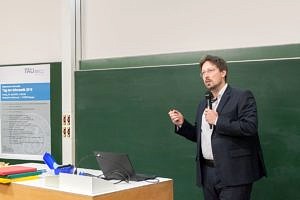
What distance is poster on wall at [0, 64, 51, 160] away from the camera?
205 inches

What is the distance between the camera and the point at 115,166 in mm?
2709

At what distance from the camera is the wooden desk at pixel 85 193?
2.35 m

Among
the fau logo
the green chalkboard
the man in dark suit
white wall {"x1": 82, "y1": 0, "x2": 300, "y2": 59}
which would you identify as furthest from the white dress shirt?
the fau logo

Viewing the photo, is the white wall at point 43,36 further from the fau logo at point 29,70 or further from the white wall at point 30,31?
the fau logo at point 29,70

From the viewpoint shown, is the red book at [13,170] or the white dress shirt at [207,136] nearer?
the red book at [13,170]

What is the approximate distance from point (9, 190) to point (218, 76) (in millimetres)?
1536

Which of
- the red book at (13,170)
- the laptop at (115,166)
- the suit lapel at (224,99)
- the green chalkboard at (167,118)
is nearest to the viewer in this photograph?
the laptop at (115,166)

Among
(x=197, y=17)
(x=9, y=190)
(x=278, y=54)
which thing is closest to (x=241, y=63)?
(x=278, y=54)

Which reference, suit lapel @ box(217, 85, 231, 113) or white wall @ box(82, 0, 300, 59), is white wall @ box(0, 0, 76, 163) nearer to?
white wall @ box(82, 0, 300, 59)

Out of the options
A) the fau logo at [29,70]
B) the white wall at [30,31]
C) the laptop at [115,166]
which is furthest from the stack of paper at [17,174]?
the fau logo at [29,70]

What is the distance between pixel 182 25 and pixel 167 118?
2.96 feet

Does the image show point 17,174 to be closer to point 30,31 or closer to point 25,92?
point 25,92

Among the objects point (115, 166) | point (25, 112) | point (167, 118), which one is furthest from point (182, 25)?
point (25, 112)

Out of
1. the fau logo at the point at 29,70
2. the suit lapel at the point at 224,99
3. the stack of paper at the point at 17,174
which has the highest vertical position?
the fau logo at the point at 29,70
